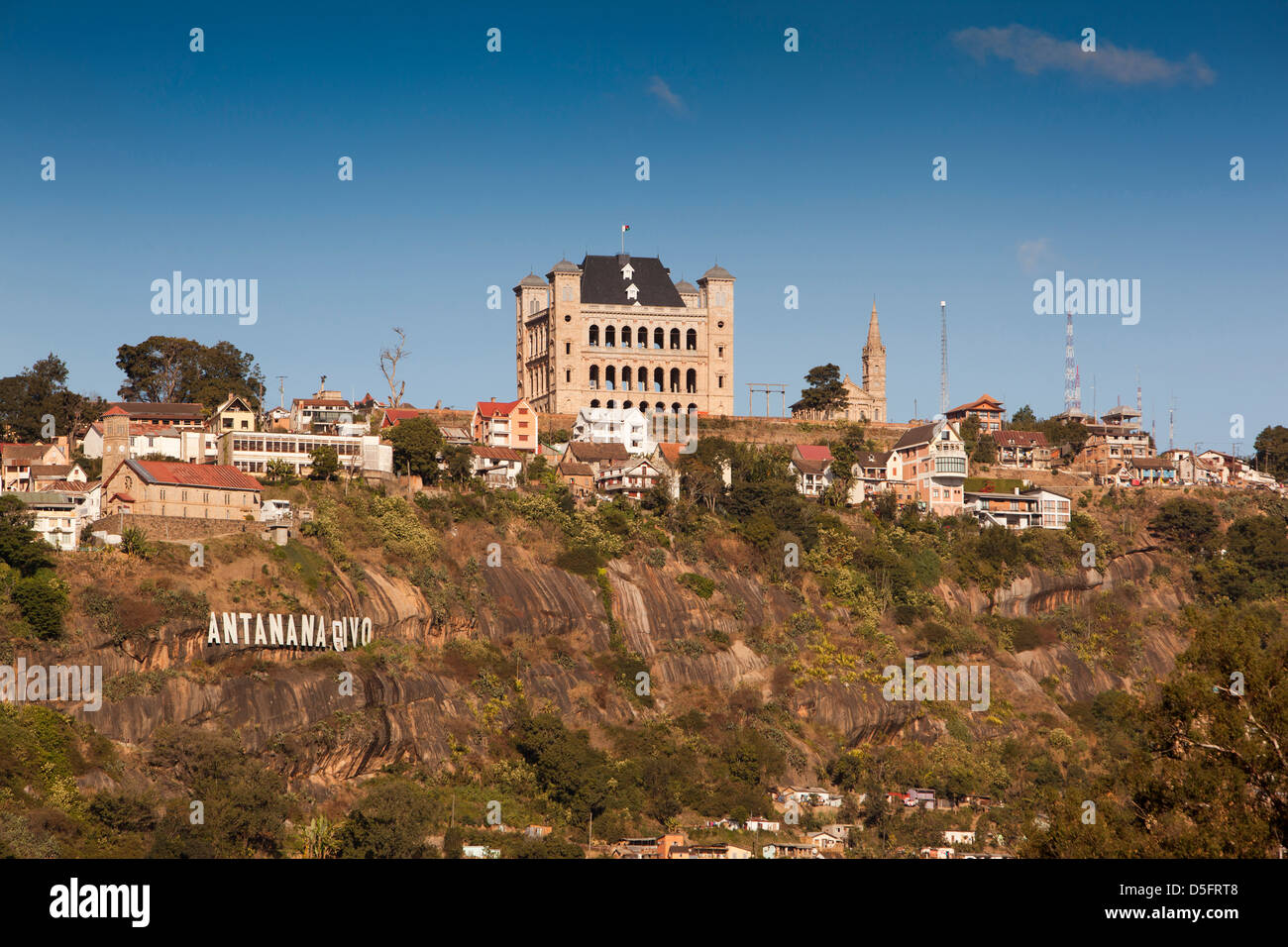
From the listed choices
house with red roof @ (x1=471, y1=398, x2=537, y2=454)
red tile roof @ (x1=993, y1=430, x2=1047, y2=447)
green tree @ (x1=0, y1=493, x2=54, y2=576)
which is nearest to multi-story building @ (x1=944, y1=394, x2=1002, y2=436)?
red tile roof @ (x1=993, y1=430, x2=1047, y2=447)

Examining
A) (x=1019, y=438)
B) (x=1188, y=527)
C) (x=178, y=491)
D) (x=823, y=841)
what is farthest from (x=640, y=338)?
(x=823, y=841)

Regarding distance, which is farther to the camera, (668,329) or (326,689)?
(668,329)

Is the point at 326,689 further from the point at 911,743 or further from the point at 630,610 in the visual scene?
the point at 911,743

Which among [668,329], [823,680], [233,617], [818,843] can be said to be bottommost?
[818,843]

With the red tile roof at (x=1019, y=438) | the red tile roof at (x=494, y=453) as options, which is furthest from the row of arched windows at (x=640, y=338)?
the red tile roof at (x=1019, y=438)
